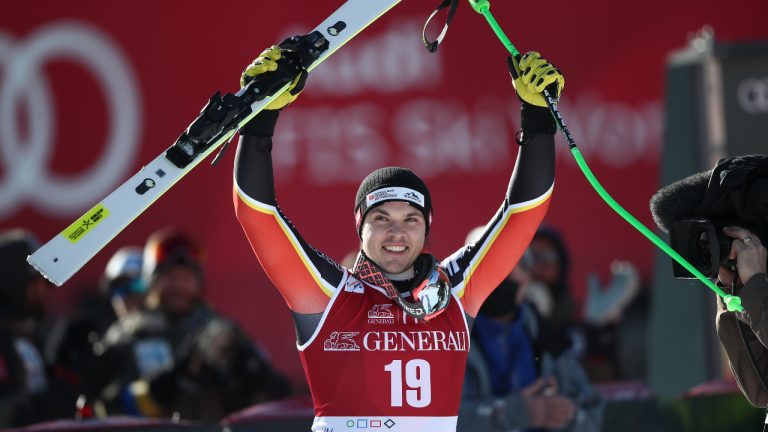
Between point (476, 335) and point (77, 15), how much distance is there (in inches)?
201

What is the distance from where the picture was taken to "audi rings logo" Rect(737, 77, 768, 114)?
24.0ft

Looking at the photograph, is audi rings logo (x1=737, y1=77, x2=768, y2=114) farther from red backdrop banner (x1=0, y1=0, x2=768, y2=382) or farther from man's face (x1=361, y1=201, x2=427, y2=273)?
man's face (x1=361, y1=201, x2=427, y2=273)

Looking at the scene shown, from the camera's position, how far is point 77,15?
31.8ft

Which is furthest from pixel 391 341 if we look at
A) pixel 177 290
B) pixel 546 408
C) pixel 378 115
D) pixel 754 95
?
pixel 378 115

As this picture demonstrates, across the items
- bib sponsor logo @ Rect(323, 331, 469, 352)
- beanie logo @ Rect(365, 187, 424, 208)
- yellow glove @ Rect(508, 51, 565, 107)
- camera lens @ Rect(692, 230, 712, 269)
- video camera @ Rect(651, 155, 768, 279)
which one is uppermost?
A: yellow glove @ Rect(508, 51, 565, 107)

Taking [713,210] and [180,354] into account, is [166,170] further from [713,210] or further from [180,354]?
[180,354]

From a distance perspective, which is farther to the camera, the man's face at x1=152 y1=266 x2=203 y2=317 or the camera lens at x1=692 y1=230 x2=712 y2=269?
the man's face at x1=152 y1=266 x2=203 y2=317

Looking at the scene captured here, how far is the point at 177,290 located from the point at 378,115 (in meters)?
2.42

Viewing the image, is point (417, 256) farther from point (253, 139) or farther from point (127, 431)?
point (127, 431)

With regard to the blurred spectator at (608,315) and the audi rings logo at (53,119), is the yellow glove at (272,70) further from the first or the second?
the audi rings logo at (53,119)

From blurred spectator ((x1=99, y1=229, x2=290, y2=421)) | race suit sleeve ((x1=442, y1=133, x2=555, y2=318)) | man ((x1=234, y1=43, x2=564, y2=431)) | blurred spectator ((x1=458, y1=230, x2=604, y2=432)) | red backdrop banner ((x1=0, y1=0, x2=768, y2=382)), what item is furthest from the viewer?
red backdrop banner ((x1=0, y1=0, x2=768, y2=382))

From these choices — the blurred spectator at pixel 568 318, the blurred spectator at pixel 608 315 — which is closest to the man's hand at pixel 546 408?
the blurred spectator at pixel 568 318

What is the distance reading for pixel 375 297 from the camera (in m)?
4.33

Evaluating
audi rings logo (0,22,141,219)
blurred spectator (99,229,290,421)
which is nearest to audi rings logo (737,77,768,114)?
blurred spectator (99,229,290,421)
